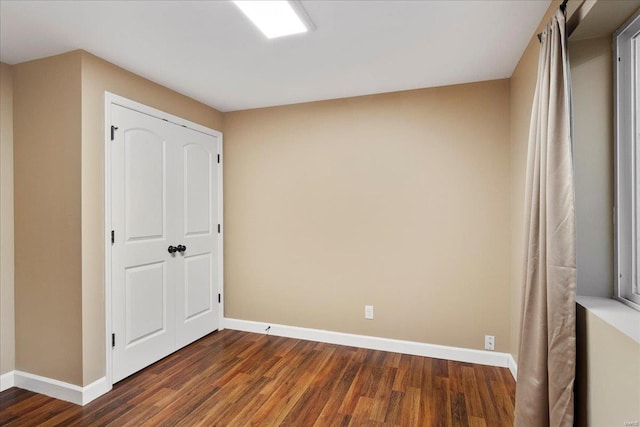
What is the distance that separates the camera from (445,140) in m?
2.87

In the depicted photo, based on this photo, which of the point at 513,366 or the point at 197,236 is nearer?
the point at 513,366

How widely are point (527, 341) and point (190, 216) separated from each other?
2.91m

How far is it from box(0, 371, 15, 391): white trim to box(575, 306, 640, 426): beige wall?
12.1 feet

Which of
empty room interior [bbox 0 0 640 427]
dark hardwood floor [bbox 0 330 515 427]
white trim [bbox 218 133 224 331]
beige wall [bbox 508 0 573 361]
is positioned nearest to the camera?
empty room interior [bbox 0 0 640 427]

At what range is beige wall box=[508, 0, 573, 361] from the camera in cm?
217

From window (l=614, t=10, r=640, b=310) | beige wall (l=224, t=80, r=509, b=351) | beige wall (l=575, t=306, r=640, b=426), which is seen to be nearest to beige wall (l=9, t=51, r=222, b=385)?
beige wall (l=224, t=80, r=509, b=351)

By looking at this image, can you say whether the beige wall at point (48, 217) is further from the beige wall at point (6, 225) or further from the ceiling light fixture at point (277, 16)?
the ceiling light fixture at point (277, 16)

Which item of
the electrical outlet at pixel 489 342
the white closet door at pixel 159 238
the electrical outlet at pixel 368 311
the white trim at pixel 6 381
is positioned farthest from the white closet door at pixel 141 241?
the electrical outlet at pixel 489 342

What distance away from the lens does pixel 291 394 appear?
2.32 metres

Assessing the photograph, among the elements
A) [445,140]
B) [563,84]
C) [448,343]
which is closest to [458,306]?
[448,343]

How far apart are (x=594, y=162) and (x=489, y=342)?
70.3 inches

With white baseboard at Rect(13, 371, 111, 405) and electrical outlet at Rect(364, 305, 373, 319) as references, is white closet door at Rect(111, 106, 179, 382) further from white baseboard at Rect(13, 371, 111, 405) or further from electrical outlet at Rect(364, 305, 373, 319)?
electrical outlet at Rect(364, 305, 373, 319)

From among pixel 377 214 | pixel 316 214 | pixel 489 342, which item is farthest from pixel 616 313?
pixel 316 214

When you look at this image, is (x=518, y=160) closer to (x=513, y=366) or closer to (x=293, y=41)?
(x=513, y=366)
